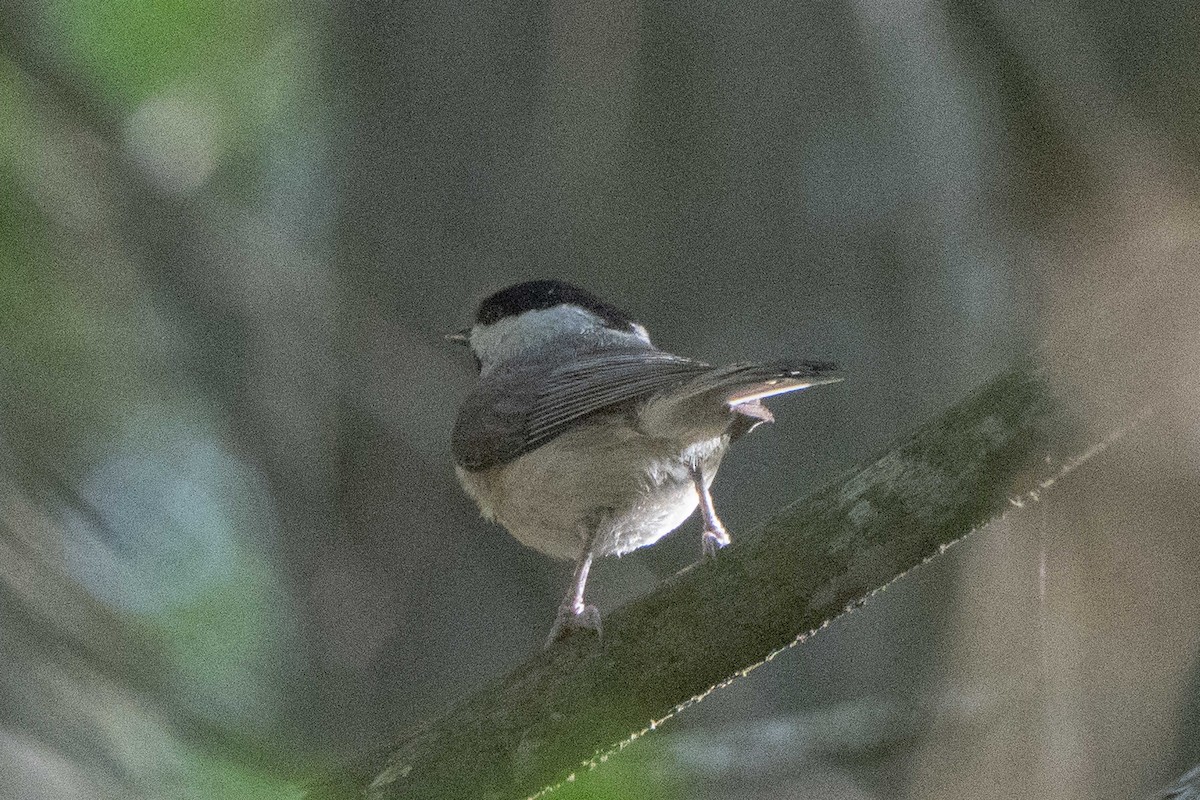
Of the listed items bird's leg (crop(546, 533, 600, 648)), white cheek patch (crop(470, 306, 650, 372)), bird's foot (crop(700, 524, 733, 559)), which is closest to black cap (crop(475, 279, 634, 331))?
white cheek patch (crop(470, 306, 650, 372))

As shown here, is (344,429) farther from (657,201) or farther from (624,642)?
(624,642)

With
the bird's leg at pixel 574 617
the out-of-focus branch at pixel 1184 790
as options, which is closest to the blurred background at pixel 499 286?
the bird's leg at pixel 574 617

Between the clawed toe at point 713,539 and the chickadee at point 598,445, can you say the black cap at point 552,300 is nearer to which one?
the chickadee at point 598,445

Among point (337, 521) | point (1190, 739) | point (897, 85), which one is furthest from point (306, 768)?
point (897, 85)

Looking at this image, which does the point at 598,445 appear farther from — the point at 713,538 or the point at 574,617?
the point at 574,617

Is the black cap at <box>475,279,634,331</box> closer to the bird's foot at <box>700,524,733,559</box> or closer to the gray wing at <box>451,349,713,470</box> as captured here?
the gray wing at <box>451,349,713,470</box>

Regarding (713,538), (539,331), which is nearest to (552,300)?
(539,331)

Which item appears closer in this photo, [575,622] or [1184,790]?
[1184,790]
